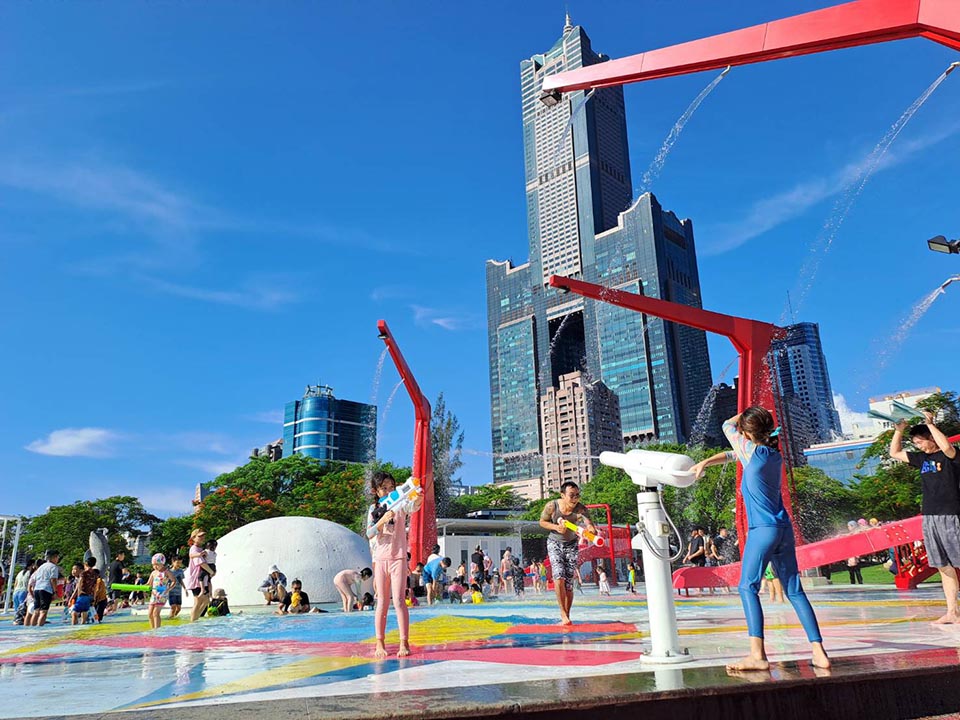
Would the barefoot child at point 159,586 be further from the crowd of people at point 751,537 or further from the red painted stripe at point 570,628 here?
the red painted stripe at point 570,628

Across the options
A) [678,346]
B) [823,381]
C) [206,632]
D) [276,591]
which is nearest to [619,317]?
[678,346]

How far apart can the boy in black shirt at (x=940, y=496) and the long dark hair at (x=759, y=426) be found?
3.14m

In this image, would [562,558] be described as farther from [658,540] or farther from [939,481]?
[939,481]

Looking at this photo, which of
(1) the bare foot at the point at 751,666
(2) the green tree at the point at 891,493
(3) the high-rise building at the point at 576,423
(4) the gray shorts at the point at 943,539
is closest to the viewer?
(1) the bare foot at the point at 751,666

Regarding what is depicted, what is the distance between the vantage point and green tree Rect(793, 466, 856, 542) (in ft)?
156

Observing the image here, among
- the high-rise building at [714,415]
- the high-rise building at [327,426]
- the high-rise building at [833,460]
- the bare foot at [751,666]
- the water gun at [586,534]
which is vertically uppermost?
the high-rise building at [327,426]

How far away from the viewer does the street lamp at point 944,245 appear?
9.27 m

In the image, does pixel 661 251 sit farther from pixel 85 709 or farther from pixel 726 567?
pixel 85 709

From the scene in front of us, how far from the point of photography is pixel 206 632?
35.8 feet

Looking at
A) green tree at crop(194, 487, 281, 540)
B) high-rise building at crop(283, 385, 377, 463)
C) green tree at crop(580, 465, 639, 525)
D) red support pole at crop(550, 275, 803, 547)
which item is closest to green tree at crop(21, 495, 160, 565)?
green tree at crop(194, 487, 281, 540)

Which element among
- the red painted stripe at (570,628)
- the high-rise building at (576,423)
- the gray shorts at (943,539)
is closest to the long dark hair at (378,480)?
the red painted stripe at (570,628)

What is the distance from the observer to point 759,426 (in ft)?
14.1

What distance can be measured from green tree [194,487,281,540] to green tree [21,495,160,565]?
12307 millimetres

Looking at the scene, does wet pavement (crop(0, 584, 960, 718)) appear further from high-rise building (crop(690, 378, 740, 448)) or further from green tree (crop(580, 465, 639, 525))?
high-rise building (crop(690, 378, 740, 448))
